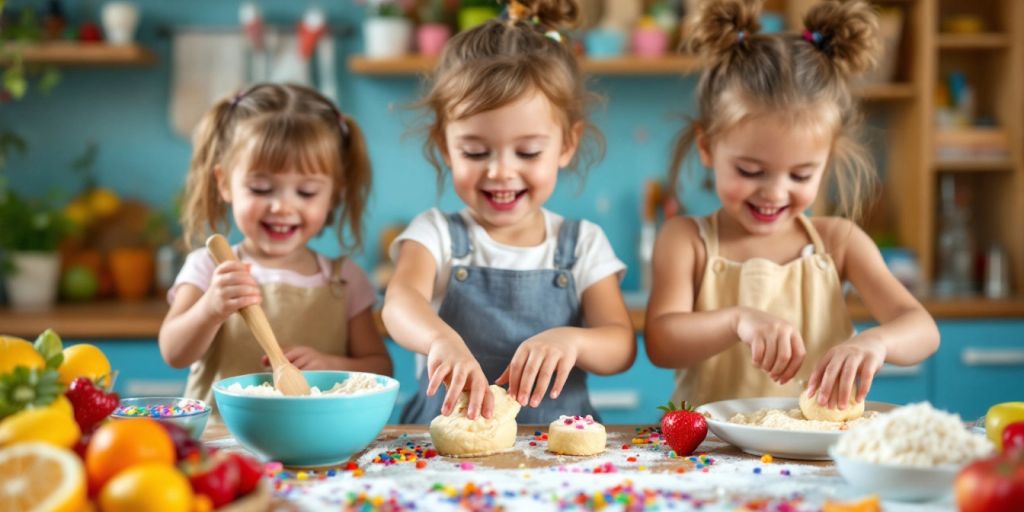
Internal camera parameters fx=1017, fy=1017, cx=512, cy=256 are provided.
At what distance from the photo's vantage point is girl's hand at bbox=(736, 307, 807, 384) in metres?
1.22

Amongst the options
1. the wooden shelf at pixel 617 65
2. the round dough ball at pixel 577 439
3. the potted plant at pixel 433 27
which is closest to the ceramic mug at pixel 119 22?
the wooden shelf at pixel 617 65

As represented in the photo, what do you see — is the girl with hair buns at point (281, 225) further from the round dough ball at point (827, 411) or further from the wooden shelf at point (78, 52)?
the wooden shelf at point (78, 52)

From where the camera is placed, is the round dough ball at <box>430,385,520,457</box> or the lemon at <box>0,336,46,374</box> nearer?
the lemon at <box>0,336,46,374</box>

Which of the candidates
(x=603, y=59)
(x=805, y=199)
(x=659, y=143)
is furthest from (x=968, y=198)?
(x=805, y=199)

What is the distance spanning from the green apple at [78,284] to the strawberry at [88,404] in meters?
2.05

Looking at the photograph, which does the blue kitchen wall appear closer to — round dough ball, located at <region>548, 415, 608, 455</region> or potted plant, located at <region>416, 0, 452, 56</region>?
potted plant, located at <region>416, 0, 452, 56</region>

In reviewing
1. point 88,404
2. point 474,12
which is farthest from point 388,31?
point 88,404

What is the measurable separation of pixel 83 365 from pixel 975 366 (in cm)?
233

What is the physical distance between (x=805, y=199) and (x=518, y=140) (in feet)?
1.44

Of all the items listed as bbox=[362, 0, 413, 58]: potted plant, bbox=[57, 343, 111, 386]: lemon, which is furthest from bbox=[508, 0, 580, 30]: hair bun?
bbox=[362, 0, 413, 58]: potted plant

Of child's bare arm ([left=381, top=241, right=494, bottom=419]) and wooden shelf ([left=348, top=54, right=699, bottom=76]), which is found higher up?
Result: wooden shelf ([left=348, top=54, right=699, bottom=76])

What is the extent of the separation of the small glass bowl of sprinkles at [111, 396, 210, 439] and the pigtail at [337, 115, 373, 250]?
1.77 ft

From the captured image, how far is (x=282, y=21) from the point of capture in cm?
314

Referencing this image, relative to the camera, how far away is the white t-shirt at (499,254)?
1580 millimetres
